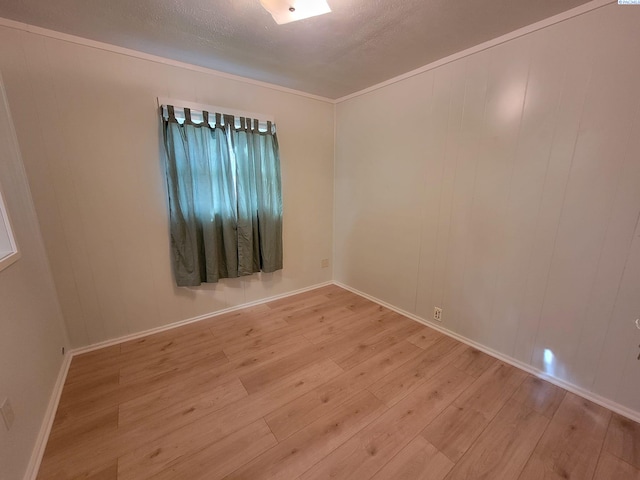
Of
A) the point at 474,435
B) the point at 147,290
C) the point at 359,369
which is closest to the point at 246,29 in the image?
the point at 147,290

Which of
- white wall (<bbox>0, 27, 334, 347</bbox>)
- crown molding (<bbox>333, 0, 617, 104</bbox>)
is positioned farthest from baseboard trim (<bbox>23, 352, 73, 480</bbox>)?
crown molding (<bbox>333, 0, 617, 104</bbox>)

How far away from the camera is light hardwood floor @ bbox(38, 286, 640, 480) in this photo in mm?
1254

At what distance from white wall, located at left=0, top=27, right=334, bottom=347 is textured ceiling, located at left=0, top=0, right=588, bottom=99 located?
0.20m

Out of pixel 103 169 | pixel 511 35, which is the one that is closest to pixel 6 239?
pixel 103 169

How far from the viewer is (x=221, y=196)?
8.07 feet

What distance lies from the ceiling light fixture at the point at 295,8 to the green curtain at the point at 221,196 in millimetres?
1254

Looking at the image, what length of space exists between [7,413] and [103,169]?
5.36 feet

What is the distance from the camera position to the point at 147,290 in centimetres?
231

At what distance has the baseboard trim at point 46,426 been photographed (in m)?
1.21

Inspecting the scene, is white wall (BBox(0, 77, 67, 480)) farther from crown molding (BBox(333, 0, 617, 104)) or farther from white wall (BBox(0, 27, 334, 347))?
crown molding (BBox(333, 0, 617, 104))

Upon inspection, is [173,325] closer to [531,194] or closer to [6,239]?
[6,239]

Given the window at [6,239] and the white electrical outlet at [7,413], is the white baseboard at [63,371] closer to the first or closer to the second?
the white electrical outlet at [7,413]

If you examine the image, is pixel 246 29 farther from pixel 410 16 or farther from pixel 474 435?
pixel 474 435

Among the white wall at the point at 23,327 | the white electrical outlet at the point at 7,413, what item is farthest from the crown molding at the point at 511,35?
the white electrical outlet at the point at 7,413
